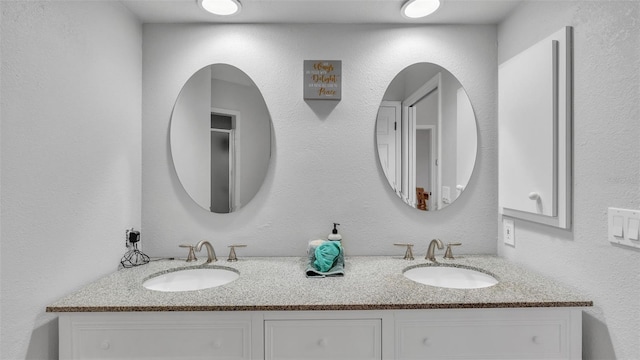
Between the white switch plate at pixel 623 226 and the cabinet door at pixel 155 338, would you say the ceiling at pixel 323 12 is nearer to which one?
the white switch plate at pixel 623 226

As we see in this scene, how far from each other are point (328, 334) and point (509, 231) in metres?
1.16

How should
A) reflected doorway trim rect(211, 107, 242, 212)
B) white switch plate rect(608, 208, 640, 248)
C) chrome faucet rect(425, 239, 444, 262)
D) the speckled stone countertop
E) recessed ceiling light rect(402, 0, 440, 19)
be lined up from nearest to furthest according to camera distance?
white switch plate rect(608, 208, 640, 248), the speckled stone countertop, recessed ceiling light rect(402, 0, 440, 19), chrome faucet rect(425, 239, 444, 262), reflected doorway trim rect(211, 107, 242, 212)

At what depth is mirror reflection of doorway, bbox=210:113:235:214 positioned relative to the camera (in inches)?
72.2

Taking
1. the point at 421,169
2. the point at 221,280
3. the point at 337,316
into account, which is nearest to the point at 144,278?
the point at 221,280

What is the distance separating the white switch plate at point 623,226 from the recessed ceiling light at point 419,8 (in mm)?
Result: 1202

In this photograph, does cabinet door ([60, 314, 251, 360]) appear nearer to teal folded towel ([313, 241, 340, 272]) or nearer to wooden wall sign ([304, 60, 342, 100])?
teal folded towel ([313, 241, 340, 272])

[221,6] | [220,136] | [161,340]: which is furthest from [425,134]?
[161,340]

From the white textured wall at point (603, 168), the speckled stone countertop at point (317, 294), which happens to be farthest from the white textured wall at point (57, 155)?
the white textured wall at point (603, 168)

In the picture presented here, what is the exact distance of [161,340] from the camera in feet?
3.99

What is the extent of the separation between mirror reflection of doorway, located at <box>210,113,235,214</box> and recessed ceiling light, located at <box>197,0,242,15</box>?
0.54m

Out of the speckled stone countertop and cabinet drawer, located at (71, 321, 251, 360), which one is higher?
the speckled stone countertop

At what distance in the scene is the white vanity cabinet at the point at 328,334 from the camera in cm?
121

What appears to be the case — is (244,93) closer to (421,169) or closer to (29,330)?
(421,169)

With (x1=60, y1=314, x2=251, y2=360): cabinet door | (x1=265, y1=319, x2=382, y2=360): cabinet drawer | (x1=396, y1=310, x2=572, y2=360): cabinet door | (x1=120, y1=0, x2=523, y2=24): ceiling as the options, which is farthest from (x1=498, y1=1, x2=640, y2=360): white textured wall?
(x1=60, y1=314, x2=251, y2=360): cabinet door
